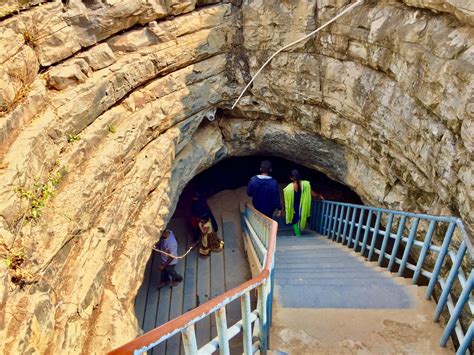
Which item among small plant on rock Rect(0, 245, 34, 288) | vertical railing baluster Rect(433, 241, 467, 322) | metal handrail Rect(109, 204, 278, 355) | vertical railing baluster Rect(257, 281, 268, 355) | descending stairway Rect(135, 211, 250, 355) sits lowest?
descending stairway Rect(135, 211, 250, 355)

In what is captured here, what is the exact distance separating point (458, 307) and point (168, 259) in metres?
4.60

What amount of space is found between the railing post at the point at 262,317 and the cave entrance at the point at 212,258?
2.79 metres

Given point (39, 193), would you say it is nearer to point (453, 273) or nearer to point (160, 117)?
point (160, 117)

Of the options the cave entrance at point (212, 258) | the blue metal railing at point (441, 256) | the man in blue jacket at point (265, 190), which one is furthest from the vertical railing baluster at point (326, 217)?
the cave entrance at point (212, 258)

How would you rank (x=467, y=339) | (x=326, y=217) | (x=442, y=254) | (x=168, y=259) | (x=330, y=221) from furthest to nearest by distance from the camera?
(x=326, y=217) < (x=330, y=221) < (x=168, y=259) < (x=442, y=254) < (x=467, y=339)

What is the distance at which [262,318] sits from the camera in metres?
2.73

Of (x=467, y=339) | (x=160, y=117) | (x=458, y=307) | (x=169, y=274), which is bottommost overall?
(x=169, y=274)

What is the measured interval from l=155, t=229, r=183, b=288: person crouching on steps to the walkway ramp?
2.53 m

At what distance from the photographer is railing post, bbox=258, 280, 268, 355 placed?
257 centimetres

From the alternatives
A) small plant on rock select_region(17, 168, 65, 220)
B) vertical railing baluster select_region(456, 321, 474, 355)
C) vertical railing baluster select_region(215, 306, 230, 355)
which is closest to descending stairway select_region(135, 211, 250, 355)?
small plant on rock select_region(17, 168, 65, 220)

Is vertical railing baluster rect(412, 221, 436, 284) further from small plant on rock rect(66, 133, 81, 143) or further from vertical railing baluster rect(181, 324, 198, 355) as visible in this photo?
small plant on rock rect(66, 133, 81, 143)

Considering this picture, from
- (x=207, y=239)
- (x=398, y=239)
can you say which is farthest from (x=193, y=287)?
(x=398, y=239)

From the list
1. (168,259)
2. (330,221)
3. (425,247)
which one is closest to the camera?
(425,247)

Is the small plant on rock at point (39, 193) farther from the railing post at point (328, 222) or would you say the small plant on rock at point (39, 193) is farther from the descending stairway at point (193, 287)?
the railing post at point (328, 222)
